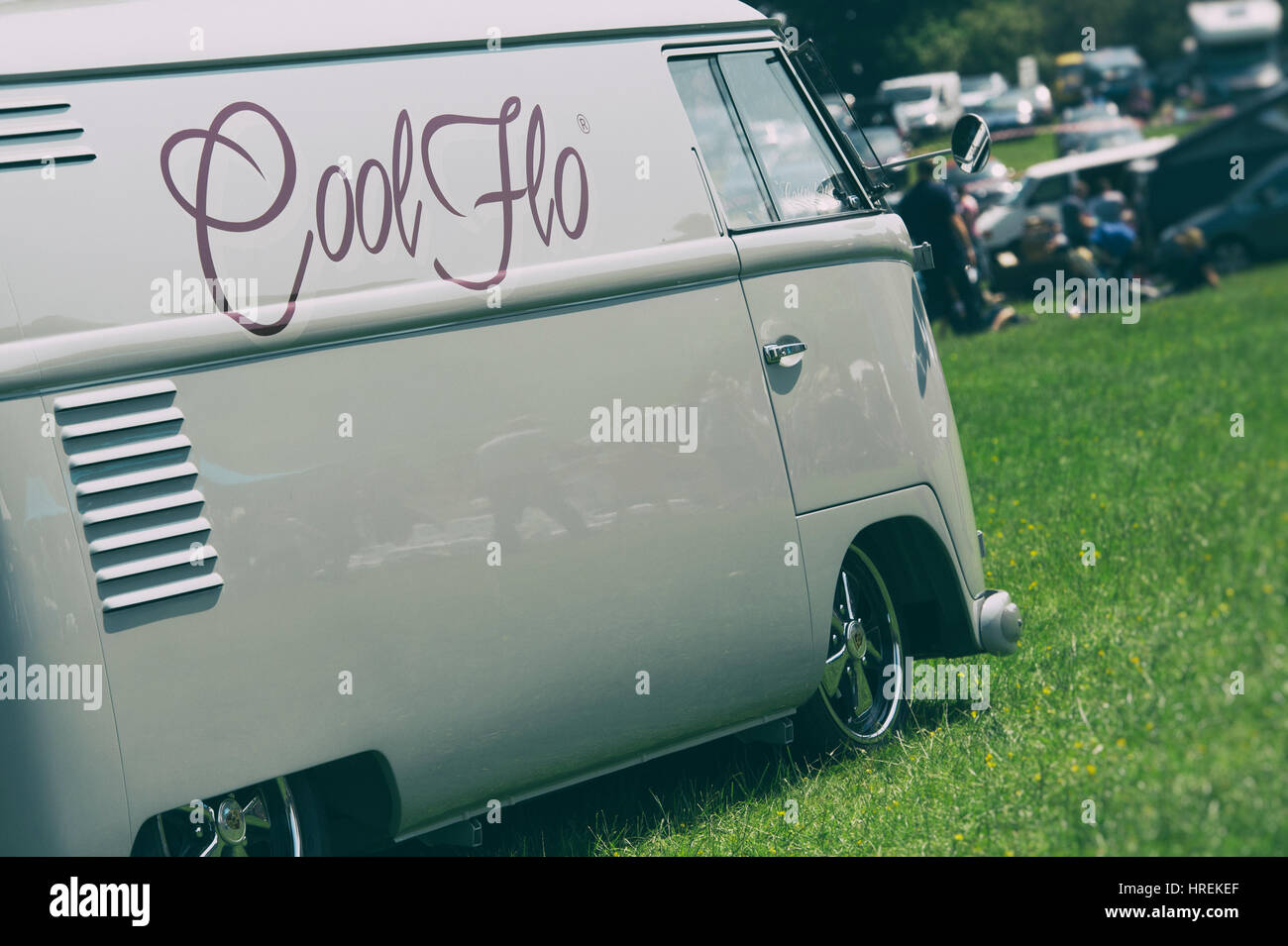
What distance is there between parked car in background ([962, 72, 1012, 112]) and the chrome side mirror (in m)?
46.7

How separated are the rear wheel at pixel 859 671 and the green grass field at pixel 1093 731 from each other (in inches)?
4.0

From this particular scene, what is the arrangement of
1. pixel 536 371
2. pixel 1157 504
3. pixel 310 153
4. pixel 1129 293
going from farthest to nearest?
1. pixel 1129 293
2. pixel 1157 504
3. pixel 536 371
4. pixel 310 153

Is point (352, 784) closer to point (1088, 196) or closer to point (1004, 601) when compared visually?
point (1004, 601)

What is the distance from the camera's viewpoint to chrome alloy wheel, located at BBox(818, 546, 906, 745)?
5699mm

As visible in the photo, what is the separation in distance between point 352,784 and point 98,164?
1771 millimetres

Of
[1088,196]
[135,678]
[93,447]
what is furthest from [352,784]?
[1088,196]

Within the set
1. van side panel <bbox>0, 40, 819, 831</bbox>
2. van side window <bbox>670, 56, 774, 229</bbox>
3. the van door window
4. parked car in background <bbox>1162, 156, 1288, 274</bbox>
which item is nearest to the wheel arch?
van side panel <bbox>0, 40, 819, 831</bbox>

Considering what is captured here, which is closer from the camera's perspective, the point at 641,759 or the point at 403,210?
the point at 403,210

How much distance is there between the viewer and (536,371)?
15.0 feet

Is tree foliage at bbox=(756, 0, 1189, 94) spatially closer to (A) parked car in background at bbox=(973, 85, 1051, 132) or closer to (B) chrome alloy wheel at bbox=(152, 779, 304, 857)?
(A) parked car in background at bbox=(973, 85, 1051, 132)

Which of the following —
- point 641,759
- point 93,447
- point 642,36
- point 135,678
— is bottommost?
point 641,759

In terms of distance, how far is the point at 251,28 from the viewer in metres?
4.27

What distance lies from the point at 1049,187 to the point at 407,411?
24.3 metres

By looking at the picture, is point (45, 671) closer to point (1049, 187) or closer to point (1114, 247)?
point (1114, 247)
